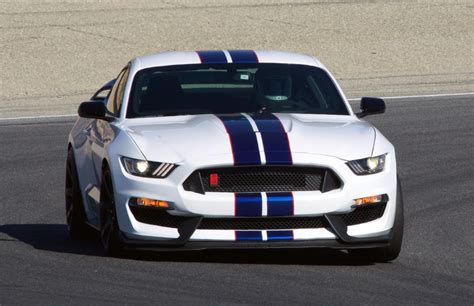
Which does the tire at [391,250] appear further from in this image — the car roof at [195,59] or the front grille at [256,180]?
the car roof at [195,59]

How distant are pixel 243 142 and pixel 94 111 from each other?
5.03 ft

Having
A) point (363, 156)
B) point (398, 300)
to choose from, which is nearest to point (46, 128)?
point (363, 156)

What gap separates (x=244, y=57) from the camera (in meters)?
11.6

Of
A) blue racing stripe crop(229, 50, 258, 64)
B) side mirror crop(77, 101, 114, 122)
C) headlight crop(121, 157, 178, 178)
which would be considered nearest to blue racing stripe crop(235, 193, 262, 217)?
headlight crop(121, 157, 178, 178)

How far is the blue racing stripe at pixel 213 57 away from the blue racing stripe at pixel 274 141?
108cm

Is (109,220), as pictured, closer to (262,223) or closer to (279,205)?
(262,223)

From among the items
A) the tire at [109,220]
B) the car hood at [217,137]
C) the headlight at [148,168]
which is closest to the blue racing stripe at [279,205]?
the car hood at [217,137]

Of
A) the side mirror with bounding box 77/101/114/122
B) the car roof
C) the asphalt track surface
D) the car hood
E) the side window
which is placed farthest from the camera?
the car roof

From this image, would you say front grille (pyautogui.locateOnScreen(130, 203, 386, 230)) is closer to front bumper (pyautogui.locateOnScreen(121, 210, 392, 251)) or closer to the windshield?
front bumper (pyautogui.locateOnScreen(121, 210, 392, 251))

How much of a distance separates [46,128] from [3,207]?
686 cm

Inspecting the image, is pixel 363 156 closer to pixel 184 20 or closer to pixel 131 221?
pixel 131 221

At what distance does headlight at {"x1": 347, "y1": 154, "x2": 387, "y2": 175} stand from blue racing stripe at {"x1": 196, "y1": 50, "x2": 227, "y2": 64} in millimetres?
1870

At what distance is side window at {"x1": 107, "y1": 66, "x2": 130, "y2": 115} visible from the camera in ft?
37.4

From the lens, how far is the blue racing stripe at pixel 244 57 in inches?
452
